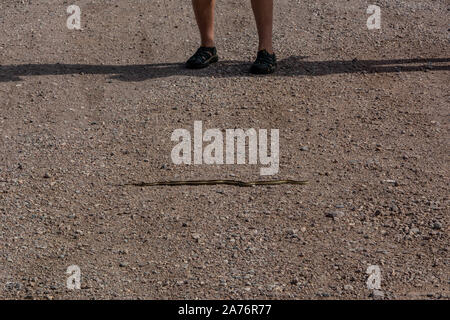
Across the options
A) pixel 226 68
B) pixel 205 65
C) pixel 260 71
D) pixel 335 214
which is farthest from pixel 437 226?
pixel 205 65

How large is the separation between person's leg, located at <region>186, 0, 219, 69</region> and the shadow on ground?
78mm

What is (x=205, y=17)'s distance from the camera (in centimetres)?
682

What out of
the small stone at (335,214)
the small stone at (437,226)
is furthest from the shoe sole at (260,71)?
the small stone at (437,226)

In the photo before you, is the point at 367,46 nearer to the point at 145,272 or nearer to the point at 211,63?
the point at 211,63

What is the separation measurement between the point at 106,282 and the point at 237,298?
2.49ft

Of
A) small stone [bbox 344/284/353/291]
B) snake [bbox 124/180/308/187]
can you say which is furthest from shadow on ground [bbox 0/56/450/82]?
small stone [bbox 344/284/353/291]

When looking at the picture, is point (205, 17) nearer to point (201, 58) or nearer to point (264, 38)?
point (201, 58)

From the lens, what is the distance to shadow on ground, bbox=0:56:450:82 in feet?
22.1

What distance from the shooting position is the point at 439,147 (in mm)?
5383

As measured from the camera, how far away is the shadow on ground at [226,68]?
673 centimetres

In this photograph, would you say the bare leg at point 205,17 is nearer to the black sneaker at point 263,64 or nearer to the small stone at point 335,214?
the black sneaker at point 263,64

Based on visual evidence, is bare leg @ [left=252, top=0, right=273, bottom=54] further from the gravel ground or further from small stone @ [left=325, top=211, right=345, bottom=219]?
small stone @ [left=325, top=211, right=345, bottom=219]

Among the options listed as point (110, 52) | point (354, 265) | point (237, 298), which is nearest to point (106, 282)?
point (237, 298)

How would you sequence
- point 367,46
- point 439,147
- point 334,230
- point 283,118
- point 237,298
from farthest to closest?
point 367,46
point 283,118
point 439,147
point 334,230
point 237,298
